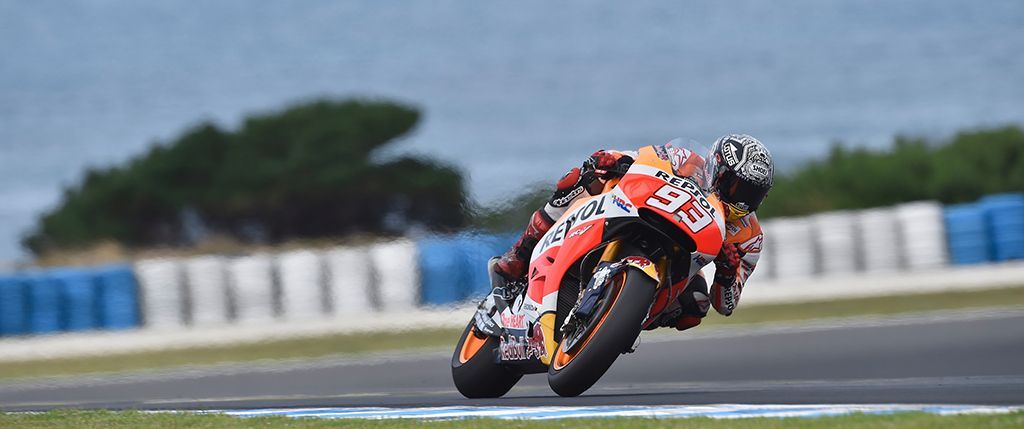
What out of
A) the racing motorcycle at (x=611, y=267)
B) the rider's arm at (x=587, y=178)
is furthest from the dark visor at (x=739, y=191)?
the rider's arm at (x=587, y=178)

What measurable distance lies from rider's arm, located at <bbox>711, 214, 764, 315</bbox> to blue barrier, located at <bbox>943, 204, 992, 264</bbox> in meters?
11.5

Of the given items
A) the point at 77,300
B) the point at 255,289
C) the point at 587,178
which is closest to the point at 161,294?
the point at 77,300

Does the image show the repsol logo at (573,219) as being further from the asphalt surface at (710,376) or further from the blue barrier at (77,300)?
the blue barrier at (77,300)

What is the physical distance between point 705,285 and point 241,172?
27158mm

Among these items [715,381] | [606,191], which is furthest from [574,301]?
[715,381]

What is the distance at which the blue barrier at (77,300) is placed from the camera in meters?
17.1

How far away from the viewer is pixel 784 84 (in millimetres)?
37250

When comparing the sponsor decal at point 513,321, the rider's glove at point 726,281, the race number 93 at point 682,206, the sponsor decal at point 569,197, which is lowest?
the sponsor decal at point 513,321

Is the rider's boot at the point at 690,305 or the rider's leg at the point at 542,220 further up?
the rider's leg at the point at 542,220

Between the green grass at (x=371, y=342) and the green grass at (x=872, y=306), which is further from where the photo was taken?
the green grass at (x=872, y=306)

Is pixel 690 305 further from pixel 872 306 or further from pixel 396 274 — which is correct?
pixel 396 274

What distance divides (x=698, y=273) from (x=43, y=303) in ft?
39.3

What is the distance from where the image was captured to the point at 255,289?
675 inches

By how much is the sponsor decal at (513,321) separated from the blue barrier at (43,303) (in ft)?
36.8
